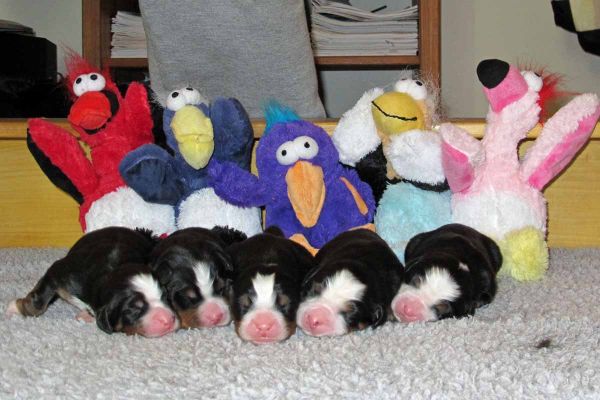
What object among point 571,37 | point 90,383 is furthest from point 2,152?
point 571,37

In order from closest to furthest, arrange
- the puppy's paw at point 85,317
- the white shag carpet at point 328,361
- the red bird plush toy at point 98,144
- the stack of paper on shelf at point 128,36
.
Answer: the white shag carpet at point 328,361 → the puppy's paw at point 85,317 → the red bird plush toy at point 98,144 → the stack of paper on shelf at point 128,36

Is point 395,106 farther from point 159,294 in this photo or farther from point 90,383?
point 90,383

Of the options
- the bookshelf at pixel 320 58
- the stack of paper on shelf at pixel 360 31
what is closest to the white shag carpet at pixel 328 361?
the bookshelf at pixel 320 58

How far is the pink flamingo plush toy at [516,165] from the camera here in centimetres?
100

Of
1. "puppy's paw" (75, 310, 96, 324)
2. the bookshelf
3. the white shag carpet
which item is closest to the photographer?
the white shag carpet

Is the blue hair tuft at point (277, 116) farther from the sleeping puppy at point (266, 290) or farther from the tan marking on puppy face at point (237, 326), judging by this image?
the tan marking on puppy face at point (237, 326)

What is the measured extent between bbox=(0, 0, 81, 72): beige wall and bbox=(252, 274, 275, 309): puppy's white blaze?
73.9 inches

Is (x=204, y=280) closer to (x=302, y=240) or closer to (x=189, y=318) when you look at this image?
(x=189, y=318)

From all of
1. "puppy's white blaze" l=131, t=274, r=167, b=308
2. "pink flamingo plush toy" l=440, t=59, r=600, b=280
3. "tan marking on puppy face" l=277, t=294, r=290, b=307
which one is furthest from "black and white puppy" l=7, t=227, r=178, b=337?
"pink flamingo plush toy" l=440, t=59, r=600, b=280

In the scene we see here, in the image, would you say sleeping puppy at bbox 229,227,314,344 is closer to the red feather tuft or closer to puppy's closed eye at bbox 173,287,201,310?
puppy's closed eye at bbox 173,287,201,310

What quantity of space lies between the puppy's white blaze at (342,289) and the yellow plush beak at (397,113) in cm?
30

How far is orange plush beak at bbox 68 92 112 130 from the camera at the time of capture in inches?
41.9

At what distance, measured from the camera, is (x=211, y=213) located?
105cm

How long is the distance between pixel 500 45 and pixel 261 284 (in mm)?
1769
